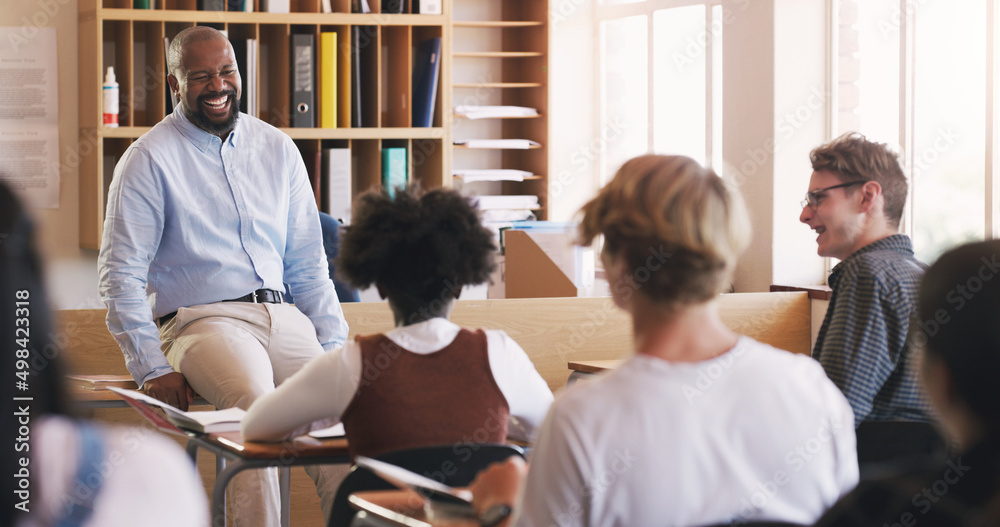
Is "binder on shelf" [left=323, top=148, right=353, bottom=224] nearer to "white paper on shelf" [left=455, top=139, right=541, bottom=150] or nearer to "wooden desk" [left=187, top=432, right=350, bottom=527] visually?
"white paper on shelf" [left=455, top=139, right=541, bottom=150]

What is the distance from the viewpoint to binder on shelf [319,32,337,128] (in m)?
4.50

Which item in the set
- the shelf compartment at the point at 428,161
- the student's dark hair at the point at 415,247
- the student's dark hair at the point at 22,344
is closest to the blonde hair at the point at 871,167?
the student's dark hair at the point at 415,247

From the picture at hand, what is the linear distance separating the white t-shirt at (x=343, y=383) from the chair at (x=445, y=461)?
168 mm

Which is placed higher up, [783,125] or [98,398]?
[783,125]

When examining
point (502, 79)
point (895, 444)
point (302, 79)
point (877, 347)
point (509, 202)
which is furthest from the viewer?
point (502, 79)

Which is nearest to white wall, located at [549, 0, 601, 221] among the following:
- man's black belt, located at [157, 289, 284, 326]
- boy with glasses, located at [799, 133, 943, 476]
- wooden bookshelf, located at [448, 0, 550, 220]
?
wooden bookshelf, located at [448, 0, 550, 220]

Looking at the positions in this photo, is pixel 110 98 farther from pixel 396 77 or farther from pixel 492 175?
pixel 492 175

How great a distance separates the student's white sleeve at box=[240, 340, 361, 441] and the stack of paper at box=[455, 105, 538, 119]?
148 inches

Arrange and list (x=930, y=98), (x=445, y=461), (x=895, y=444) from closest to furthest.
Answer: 1. (x=445, y=461)
2. (x=895, y=444)
3. (x=930, y=98)

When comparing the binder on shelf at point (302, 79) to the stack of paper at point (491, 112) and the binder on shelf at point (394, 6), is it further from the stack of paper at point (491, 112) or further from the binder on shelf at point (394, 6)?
the stack of paper at point (491, 112)

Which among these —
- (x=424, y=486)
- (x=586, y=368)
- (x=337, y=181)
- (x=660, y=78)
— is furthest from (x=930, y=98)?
(x=424, y=486)

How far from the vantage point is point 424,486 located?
1.20m

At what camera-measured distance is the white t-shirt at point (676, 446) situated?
108 cm

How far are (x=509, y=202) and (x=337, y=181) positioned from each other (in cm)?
102
